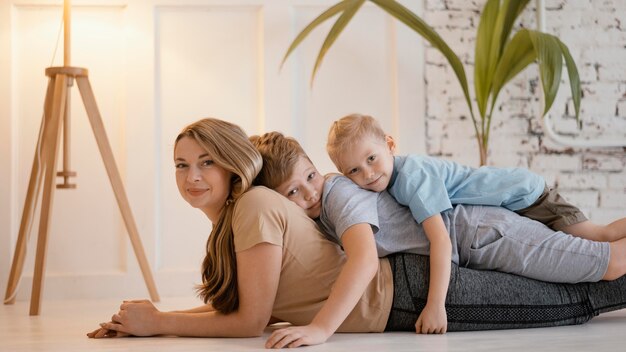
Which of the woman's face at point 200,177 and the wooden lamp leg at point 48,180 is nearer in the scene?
the woman's face at point 200,177

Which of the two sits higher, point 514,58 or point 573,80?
point 514,58

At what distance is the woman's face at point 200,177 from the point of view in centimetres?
178

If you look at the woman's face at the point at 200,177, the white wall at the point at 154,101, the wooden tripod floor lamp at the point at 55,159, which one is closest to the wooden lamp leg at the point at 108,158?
the wooden tripod floor lamp at the point at 55,159

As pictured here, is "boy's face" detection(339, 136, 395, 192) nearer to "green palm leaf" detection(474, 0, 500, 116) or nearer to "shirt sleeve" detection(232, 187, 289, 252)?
"shirt sleeve" detection(232, 187, 289, 252)

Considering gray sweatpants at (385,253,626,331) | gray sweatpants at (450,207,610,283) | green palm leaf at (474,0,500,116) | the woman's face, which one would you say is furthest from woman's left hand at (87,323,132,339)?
green palm leaf at (474,0,500,116)

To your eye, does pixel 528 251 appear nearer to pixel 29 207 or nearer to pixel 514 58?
pixel 514 58

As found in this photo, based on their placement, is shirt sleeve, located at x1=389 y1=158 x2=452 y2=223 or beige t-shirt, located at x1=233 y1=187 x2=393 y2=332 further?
shirt sleeve, located at x1=389 y1=158 x2=452 y2=223

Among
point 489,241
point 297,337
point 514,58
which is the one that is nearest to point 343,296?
point 297,337

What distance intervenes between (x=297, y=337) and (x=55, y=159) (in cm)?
152

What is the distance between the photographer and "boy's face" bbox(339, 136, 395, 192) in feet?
6.24

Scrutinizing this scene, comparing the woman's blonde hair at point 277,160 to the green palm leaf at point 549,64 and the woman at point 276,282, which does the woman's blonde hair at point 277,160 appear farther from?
the green palm leaf at point 549,64

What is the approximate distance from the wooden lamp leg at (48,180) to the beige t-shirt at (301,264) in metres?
1.15

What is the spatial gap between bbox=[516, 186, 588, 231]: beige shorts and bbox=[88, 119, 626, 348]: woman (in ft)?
0.61

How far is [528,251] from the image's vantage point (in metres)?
1.88
